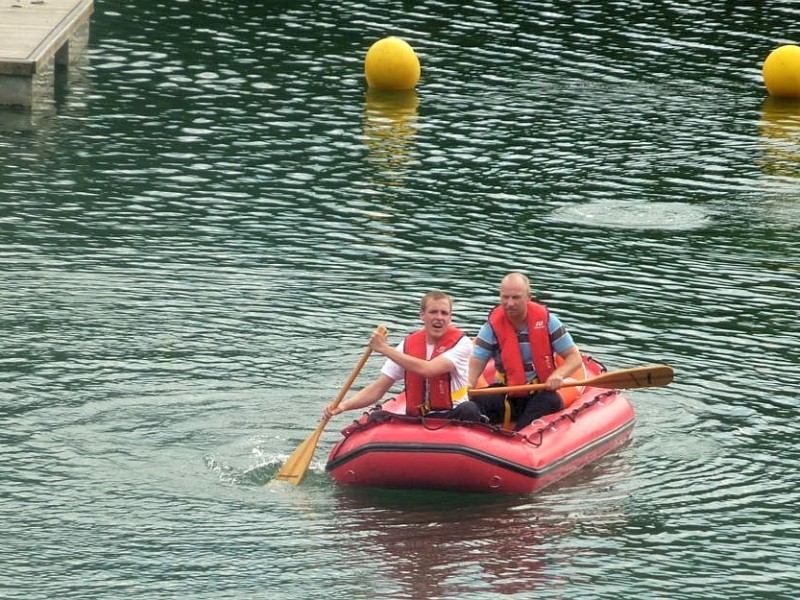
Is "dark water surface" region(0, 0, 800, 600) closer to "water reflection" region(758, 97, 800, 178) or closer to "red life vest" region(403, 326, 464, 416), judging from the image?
"water reflection" region(758, 97, 800, 178)

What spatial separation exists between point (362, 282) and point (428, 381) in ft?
16.3

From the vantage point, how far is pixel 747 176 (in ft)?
75.2

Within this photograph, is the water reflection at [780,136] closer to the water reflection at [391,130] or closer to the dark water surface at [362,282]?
the dark water surface at [362,282]

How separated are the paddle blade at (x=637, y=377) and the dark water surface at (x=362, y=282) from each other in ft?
2.01

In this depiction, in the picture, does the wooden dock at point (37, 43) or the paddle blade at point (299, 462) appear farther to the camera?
the wooden dock at point (37, 43)

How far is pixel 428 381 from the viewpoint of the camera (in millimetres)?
13008

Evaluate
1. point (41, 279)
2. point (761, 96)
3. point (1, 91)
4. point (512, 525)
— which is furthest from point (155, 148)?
point (512, 525)

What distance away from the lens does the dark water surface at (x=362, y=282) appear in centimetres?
1170

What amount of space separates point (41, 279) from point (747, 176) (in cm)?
1011

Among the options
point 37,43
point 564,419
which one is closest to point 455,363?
point 564,419

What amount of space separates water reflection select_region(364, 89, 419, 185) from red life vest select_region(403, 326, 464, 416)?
9261 mm

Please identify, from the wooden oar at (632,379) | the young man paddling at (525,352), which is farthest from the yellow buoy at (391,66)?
→ the wooden oar at (632,379)

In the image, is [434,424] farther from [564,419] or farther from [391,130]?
[391,130]

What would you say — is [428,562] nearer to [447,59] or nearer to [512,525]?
[512,525]
